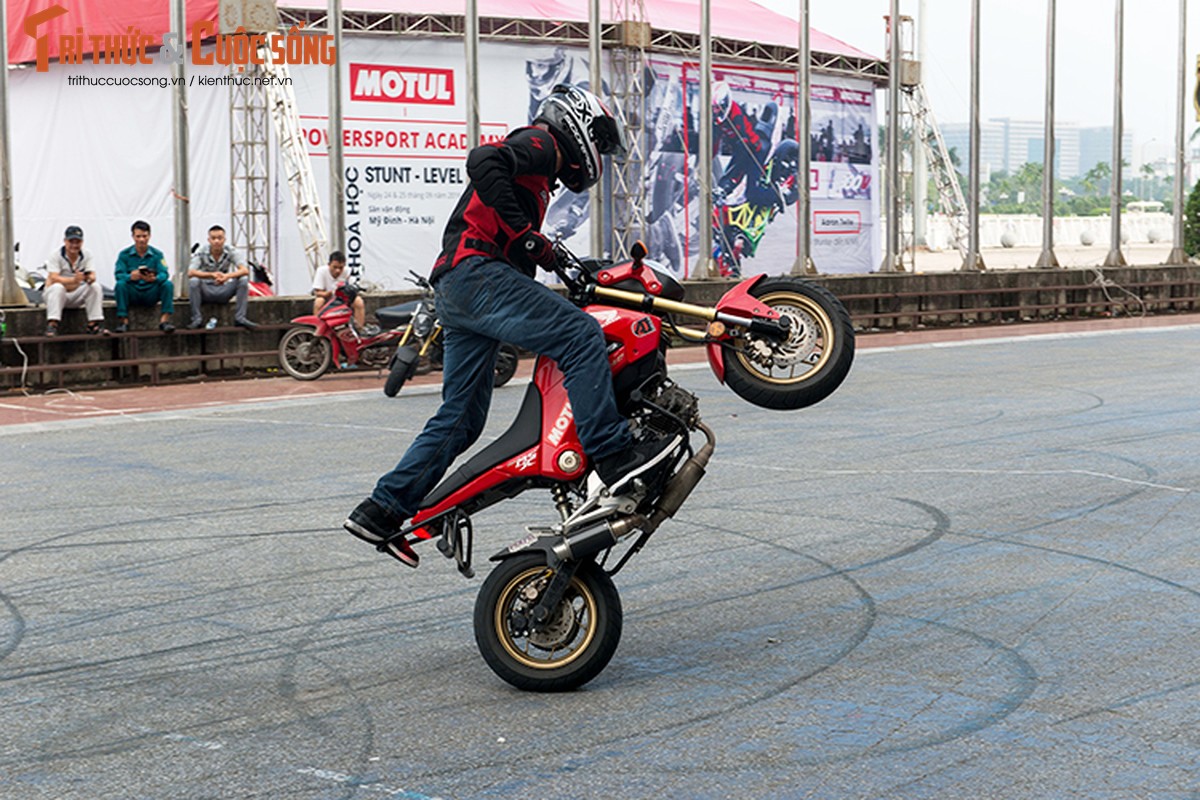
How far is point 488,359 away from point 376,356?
13.8m

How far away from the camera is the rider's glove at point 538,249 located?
5.75 meters

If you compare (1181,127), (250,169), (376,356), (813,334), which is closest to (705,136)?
(250,169)

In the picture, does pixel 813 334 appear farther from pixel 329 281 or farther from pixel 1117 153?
pixel 1117 153

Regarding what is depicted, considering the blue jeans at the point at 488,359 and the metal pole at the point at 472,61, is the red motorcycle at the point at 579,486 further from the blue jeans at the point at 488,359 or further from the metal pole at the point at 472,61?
the metal pole at the point at 472,61

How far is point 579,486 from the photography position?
5.85 m

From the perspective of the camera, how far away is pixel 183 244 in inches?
821

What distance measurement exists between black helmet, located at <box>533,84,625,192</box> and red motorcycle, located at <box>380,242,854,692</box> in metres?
0.34

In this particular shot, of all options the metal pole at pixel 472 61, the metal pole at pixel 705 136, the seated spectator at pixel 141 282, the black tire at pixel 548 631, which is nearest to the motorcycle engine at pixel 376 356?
the seated spectator at pixel 141 282

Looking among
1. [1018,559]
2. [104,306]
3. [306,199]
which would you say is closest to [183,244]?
[104,306]

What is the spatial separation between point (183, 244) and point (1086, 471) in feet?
43.8

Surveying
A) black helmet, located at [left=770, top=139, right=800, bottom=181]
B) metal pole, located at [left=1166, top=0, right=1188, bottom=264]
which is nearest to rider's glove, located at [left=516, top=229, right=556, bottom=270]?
metal pole, located at [left=1166, top=0, right=1188, bottom=264]

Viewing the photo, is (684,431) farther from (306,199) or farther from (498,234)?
(306,199)

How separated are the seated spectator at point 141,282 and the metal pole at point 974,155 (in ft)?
62.9

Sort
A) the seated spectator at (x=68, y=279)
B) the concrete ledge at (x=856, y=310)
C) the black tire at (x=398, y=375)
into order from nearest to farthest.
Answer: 1. the black tire at (x=398, y=375)
2. the seated spectator at (x=68, y=279)
3. the concrete ledge at (x=856, y=310)
